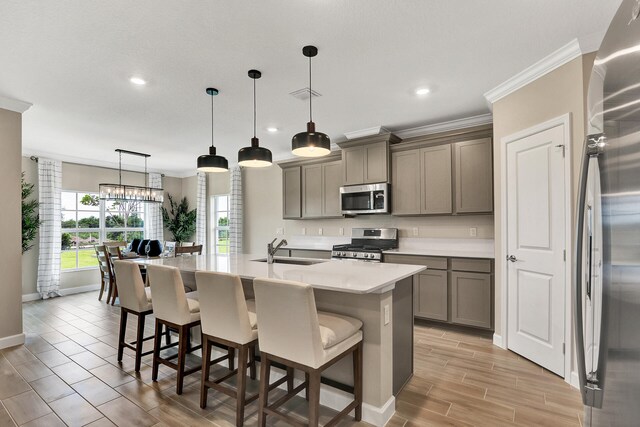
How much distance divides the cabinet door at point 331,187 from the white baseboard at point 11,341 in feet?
13.2

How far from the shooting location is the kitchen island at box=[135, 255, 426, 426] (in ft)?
6.66

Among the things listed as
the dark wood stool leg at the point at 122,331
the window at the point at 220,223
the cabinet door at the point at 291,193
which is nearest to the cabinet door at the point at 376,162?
the cabinet door at the point at 291,193

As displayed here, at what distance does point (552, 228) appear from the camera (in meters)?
2.71

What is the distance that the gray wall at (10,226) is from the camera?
135 inches

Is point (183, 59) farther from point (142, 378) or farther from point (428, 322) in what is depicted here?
point (428, 322)

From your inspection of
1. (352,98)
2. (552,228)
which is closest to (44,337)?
(352,98)

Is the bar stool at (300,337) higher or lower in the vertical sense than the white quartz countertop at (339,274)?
lower

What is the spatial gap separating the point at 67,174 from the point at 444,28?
6.94m

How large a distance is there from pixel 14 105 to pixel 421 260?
4914 mm

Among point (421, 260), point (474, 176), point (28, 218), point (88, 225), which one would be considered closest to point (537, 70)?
point (474, 176)

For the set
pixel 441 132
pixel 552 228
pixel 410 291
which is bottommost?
pixel 410 291

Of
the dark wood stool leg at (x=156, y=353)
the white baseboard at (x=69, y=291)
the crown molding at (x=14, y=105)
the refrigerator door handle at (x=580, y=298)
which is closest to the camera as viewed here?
the refrigerator door handle at (x=580, y=298)

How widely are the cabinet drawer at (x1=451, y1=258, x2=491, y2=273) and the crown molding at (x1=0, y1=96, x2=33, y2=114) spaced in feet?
16.7

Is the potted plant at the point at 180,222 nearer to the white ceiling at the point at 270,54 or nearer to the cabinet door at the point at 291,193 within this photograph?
the cabinet door at the point at 291,193
